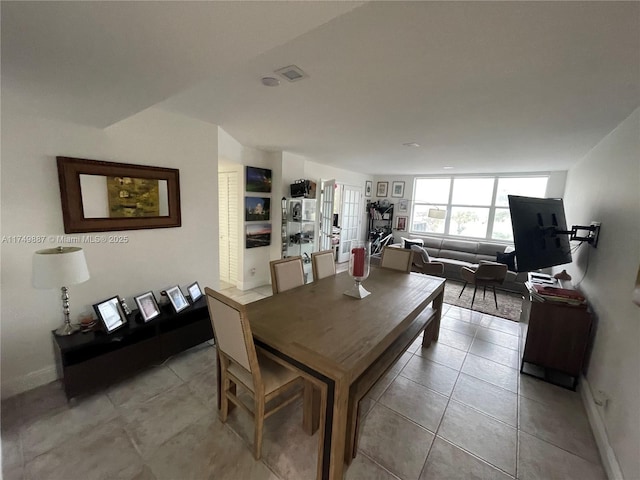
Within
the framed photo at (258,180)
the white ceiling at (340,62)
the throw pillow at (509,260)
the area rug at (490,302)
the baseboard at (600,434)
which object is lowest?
the area rug at (490,302)

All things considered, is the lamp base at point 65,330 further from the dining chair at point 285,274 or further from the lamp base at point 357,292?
the lamp base at point 357,292

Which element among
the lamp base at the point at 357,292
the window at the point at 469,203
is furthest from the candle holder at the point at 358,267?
the window at the point at 469,203

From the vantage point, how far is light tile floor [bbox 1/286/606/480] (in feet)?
4.92

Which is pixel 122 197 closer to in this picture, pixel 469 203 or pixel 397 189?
pixel 397 189

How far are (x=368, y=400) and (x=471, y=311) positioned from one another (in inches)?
103

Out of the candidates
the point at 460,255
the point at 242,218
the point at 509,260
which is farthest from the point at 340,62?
the point at 460,255

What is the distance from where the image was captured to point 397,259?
3.17 m

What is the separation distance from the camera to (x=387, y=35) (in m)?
1.24

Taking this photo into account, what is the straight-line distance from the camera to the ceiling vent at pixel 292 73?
1.60 meters

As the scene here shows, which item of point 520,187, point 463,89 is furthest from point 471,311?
point 520,187

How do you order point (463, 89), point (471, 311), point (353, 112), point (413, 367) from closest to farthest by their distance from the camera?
point (463, 89)
point (353, 112)
point (413, 367)
point (471, 311)

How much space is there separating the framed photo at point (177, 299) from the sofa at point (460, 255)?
3.74 m

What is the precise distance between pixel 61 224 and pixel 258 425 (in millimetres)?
2138

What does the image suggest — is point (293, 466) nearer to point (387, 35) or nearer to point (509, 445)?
point (509, 445)
